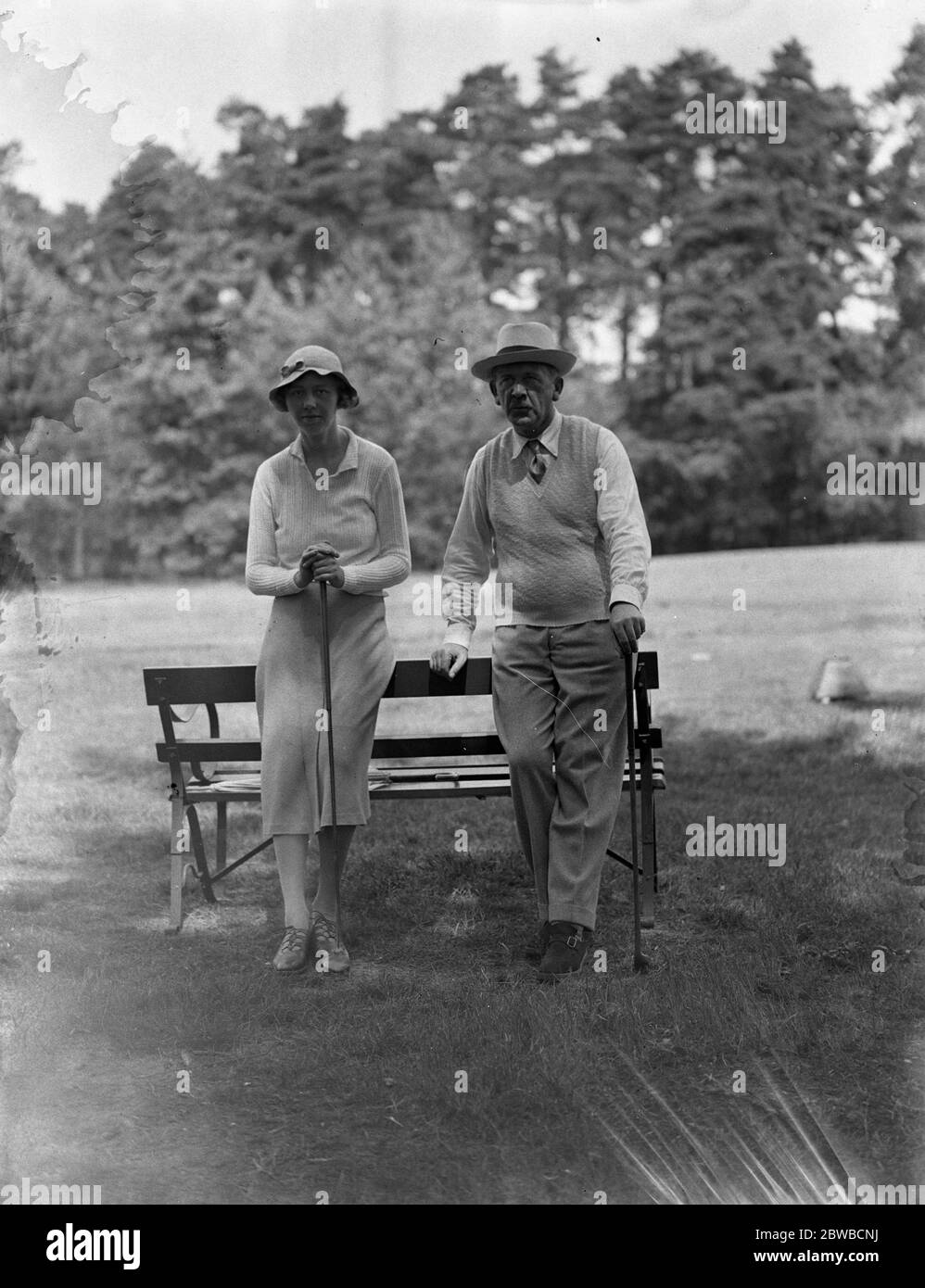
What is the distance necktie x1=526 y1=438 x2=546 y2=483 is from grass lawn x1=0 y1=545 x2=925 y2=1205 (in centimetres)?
146

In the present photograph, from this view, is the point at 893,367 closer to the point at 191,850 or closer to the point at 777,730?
the point at 777,730

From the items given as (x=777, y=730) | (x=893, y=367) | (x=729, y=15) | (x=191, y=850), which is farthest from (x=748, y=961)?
(x=893, y=367)

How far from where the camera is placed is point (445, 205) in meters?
23.6

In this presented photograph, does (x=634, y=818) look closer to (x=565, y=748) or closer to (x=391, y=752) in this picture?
(x=565, y=748)

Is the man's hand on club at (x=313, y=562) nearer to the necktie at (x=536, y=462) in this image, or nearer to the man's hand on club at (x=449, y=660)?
the man's hand on club at (x=449, y=660)

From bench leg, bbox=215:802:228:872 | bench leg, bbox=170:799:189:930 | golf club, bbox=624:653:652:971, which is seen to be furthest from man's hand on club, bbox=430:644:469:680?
bench leg, bbox=215:802:228:872

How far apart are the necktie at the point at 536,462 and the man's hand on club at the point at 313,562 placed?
65 cm

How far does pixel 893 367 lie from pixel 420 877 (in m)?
17.8

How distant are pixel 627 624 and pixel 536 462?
639mm

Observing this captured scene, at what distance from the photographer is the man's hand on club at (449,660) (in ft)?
15.6

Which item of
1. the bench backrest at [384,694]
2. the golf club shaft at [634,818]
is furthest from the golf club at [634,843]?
the bench backrest at [384,694]

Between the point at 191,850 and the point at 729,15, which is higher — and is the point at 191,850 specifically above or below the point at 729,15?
below

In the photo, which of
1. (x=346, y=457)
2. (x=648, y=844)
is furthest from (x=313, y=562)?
(x=648, y=844)
